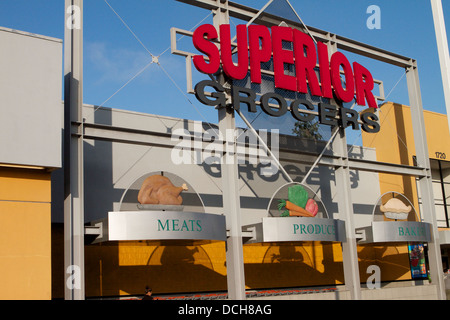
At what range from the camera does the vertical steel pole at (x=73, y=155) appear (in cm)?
1571

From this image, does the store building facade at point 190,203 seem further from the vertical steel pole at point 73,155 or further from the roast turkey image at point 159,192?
the roast turkey image at point 159,192

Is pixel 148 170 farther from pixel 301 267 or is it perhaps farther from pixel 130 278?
pixel 301 267

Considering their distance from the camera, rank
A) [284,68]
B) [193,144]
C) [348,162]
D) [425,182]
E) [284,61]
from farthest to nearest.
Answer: [425,182]
[348,162]
[284,68]
[284,61]
[193,144]

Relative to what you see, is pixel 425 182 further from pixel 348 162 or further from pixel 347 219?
pixel 347 219

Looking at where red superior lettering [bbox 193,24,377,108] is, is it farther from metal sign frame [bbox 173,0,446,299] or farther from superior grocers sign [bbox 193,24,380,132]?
metal sign frame [bbox 173,0,446,299]

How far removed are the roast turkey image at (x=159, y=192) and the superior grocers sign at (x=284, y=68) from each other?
3.46 meters

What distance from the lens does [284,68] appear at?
75.5 feet

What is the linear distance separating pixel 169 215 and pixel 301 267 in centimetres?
1022

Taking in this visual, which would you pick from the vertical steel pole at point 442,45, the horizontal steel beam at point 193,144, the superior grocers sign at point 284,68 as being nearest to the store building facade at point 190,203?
the horizontal steel beam at point 193,144

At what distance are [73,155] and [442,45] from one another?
10863 mm

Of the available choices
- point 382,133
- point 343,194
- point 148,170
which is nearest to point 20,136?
point 148,170

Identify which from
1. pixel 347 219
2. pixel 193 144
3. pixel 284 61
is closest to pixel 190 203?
pixel 193 144

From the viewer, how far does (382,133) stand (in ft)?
97.6

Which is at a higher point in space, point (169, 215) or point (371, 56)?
point (371, 56)
